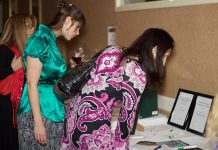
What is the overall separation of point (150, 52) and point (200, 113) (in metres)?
0.80

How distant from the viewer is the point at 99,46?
10.9 feet

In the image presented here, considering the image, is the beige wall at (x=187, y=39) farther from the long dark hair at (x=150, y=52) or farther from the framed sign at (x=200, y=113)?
the long dark hair at (x=150, y=52)

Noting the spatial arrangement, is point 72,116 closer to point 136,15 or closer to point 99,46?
point 136,15

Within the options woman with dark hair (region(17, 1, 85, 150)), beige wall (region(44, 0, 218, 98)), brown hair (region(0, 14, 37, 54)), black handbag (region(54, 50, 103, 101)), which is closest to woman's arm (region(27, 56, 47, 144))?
woman with dark hair (region(17, 1, 85, 150))

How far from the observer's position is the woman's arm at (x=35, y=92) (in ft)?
5.93

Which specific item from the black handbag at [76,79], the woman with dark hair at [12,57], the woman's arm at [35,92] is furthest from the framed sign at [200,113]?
the woman with dark hair at [12,57]

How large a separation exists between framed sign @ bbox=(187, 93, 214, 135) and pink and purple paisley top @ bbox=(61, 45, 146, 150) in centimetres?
68

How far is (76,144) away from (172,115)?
93 centimetres

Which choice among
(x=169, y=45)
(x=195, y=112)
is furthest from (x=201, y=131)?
(x=169, y=45)

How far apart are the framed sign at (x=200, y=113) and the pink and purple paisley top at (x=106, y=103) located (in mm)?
680

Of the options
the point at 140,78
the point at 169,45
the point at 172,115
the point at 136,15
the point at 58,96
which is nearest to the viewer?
the point at 140,78

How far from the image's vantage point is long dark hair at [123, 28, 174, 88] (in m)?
1.53

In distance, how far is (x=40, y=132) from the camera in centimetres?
189

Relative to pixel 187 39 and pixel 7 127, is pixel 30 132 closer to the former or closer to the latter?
pixel 7 127
